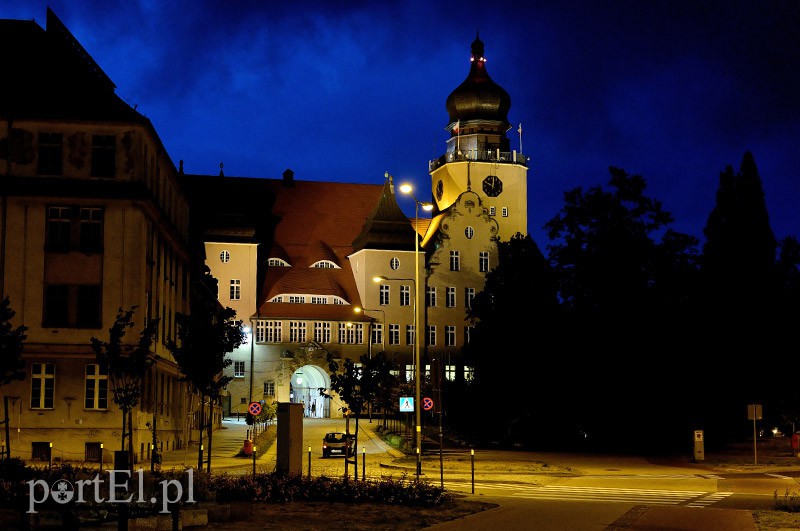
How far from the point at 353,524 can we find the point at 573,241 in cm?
4424

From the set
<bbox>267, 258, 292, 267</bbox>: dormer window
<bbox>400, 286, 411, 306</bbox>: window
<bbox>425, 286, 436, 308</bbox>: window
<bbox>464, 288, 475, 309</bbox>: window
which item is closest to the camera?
<bbox>400, 286, 411, 306</bbox>: window

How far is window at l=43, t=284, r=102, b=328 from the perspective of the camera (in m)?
42.3

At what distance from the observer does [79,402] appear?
4178 cm

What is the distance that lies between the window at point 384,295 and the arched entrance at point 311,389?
25.9ft

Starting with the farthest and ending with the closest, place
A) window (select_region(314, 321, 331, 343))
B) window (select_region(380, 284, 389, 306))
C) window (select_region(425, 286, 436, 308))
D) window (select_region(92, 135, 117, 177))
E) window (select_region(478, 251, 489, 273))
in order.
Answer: window (select_region(478, 251, 489, 273)) → window (select_region(425, 286, 436, 308)) → window (select_region(380, 284, 389, 306)) → window (select_region(314, 321, 331, 343)) → window (select_region(92, 135, 117, 177))

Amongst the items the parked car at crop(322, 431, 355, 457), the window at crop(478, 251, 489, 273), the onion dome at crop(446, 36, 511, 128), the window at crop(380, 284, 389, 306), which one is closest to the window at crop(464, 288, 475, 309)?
the window at crop(478, 251, 489, 273)

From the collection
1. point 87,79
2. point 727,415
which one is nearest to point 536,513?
point 87,79

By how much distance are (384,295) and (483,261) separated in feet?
31.1

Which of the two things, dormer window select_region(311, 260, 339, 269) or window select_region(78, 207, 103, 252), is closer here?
window select_region(78, 207, 103, 252)

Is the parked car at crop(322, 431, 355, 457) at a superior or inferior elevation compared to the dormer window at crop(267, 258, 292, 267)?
inferior

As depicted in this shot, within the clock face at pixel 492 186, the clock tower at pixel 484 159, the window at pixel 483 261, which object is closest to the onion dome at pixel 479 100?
the clock tower at pixel 484 159

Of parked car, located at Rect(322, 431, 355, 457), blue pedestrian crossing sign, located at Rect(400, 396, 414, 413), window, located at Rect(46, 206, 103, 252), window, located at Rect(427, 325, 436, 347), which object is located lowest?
parked car, located at Rect(322, 431, 355, 457)

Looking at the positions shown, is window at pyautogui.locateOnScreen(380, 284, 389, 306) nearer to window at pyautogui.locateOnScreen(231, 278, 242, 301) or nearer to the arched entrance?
the arched entrance

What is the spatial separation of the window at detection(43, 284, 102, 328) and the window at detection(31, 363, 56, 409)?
1584 millimetres
